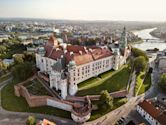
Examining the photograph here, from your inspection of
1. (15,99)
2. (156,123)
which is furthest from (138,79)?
(15,99)

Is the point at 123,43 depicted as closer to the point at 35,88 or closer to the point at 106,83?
the point at 106,83

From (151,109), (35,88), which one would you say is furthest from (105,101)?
(35,88)

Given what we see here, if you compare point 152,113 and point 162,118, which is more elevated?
point 162,118

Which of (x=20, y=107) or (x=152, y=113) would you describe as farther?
(x=20, y=107)

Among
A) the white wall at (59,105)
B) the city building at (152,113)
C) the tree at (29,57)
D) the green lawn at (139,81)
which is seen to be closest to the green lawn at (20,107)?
the white wall at (59,105)

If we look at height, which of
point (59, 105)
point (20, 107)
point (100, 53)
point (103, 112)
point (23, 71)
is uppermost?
point (100, 53)

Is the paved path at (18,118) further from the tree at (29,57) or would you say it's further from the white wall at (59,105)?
the tree at (29,57)

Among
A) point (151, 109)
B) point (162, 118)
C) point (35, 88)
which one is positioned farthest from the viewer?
point (35, 88)

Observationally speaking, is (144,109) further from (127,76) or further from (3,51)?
(3,51)
